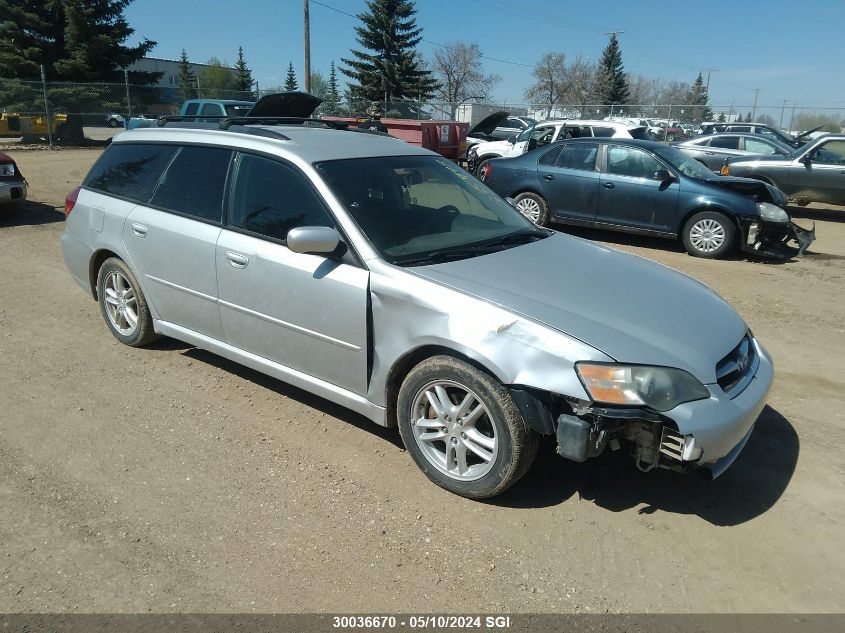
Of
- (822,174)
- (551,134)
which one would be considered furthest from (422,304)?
(551,134)

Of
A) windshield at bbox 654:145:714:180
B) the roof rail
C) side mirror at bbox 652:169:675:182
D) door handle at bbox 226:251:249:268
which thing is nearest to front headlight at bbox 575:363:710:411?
door handle at bbox 226:251:249:268

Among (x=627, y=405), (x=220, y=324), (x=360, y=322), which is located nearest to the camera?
(x=627, y=405)

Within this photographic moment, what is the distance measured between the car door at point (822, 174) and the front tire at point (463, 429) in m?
12.2

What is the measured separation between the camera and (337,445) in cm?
387

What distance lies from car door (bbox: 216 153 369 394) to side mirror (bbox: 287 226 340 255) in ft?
0.50

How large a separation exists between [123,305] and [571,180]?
281 inches

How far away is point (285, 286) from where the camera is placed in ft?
12.5

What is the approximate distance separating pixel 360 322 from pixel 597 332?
1.24 meters

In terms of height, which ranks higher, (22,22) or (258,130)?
(22,22)

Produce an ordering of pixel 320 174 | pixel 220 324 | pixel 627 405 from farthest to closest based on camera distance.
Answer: pixel 220 324 < pixel 320 174 < pixel 627 405

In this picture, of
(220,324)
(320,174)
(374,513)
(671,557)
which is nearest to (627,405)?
(671,557)

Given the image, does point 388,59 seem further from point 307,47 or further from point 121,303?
point 121,303

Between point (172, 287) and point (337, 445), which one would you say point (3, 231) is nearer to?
point (172, 287)

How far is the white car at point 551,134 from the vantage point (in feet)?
53.0
